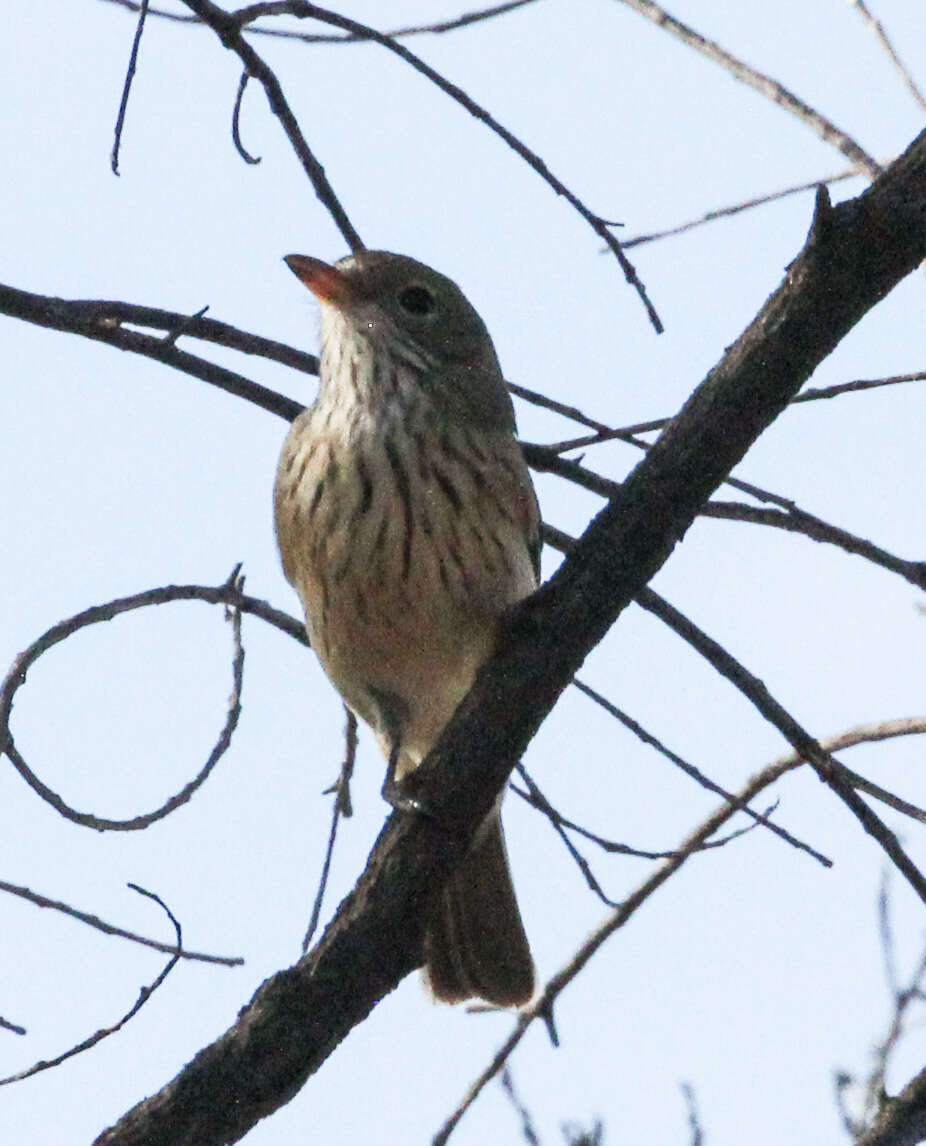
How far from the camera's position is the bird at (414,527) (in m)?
4.81

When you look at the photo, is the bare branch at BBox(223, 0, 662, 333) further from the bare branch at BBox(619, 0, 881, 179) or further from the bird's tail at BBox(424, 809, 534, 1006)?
the bird's tail at BBox(424, 809, 534, 1006)

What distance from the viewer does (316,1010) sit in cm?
377

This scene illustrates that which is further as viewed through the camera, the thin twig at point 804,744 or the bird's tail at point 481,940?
the bird's tail at point 481,940

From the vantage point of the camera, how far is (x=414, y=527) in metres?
4.81

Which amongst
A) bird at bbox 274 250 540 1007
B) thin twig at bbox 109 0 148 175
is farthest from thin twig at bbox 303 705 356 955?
thin twig at bbox 109 0 148 175

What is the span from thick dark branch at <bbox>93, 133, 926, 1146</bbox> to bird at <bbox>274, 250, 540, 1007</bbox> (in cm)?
37

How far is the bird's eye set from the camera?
18.6 feet

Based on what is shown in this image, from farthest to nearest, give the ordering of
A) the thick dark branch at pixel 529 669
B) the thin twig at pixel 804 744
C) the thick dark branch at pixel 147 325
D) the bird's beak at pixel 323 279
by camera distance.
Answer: the bird's beak at pixel 323 279, the thick dark branch at pixel 147 325, the thin twig at pixel 804 744, the thick dark branch at pixel 529 669

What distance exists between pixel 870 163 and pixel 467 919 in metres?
2.58

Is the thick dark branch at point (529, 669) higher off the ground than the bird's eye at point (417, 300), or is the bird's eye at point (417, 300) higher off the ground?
the bird's eye at point (417, 300)

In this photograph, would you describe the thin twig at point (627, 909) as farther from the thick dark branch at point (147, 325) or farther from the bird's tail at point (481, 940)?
the thick dark branch at point (147, 325)

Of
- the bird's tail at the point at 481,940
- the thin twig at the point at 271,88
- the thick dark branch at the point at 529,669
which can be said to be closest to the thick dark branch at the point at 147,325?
the thin twig at the point at 271,88

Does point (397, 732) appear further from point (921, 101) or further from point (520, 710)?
point (921, 101)

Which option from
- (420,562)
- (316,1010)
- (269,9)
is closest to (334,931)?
(316,1010)
